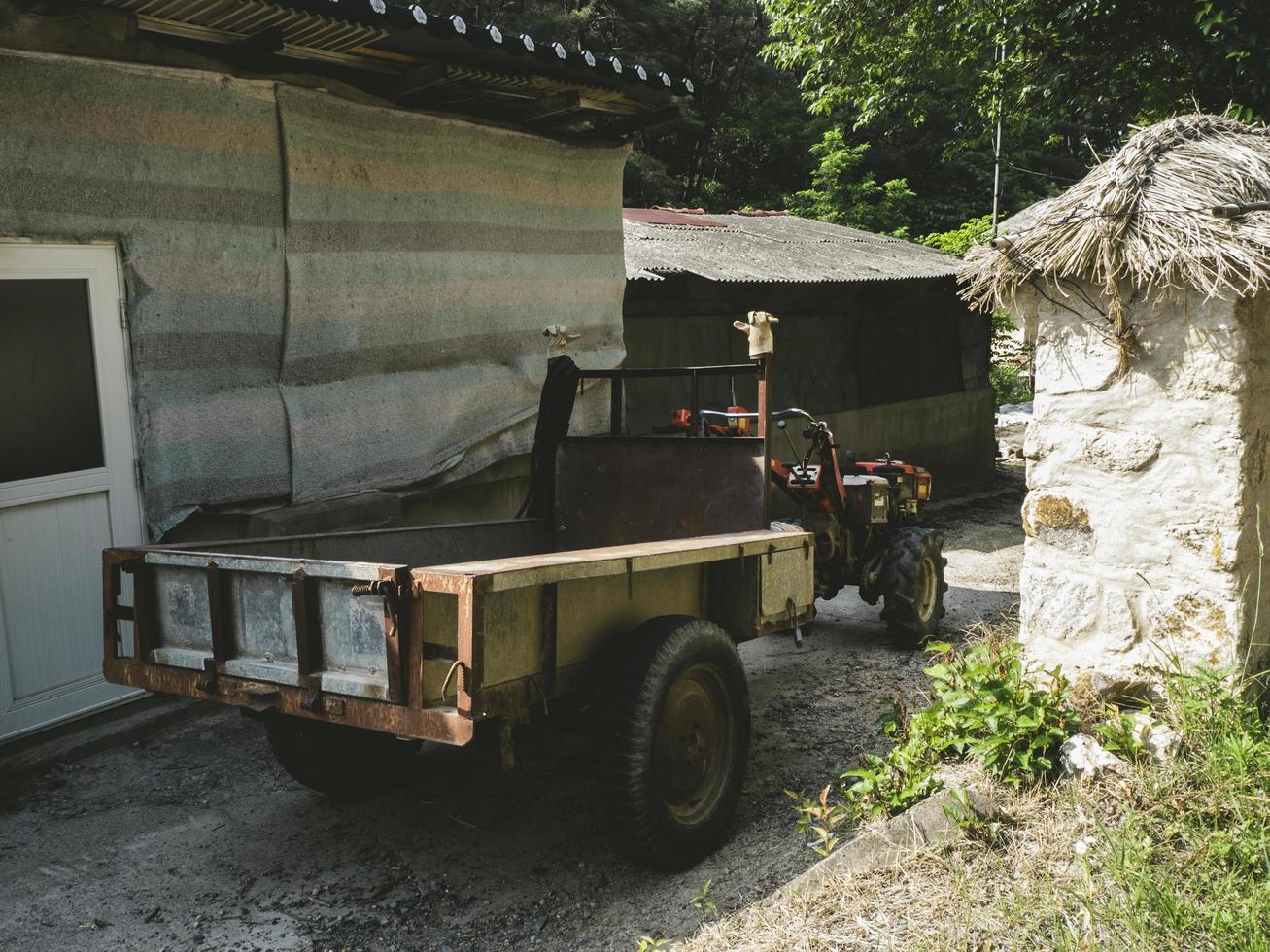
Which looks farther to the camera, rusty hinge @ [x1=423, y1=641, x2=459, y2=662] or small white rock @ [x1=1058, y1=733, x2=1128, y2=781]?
small white rock @ [x1=1058, y1=733, x2=1128, y2=781]

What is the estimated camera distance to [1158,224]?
3629 mm

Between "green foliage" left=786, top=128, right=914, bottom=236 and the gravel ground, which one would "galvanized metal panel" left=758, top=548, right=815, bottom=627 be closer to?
the gravel ground

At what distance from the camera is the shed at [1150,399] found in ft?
11.8

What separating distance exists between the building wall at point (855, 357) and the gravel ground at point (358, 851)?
12.5 feet

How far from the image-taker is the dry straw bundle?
352cm

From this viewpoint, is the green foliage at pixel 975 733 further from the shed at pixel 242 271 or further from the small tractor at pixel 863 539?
the shed at pixel 242 271

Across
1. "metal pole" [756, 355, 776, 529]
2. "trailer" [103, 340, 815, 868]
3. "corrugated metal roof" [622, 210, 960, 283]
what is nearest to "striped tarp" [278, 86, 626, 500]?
"corrugated metal roof" [622, 210, 960, 283]

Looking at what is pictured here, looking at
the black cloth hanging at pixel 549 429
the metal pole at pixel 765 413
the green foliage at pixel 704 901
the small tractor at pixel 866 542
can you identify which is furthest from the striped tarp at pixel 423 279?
the green foliage at pixel 704 901

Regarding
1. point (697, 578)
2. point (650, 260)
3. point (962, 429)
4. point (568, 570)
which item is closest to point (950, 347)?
point (962, 429)

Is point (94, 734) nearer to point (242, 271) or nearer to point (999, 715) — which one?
point (242, 271)

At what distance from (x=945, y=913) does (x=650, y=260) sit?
6.80 meters

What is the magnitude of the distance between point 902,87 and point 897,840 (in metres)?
11.9

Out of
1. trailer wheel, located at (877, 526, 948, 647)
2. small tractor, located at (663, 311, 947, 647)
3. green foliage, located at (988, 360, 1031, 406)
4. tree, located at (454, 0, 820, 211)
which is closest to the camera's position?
small tractor, located at (663, 311, 947, 647)

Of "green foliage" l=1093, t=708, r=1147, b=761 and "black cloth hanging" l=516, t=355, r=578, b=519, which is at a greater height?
"black cloth hanging" l=516, t=355, r=578, b=519
